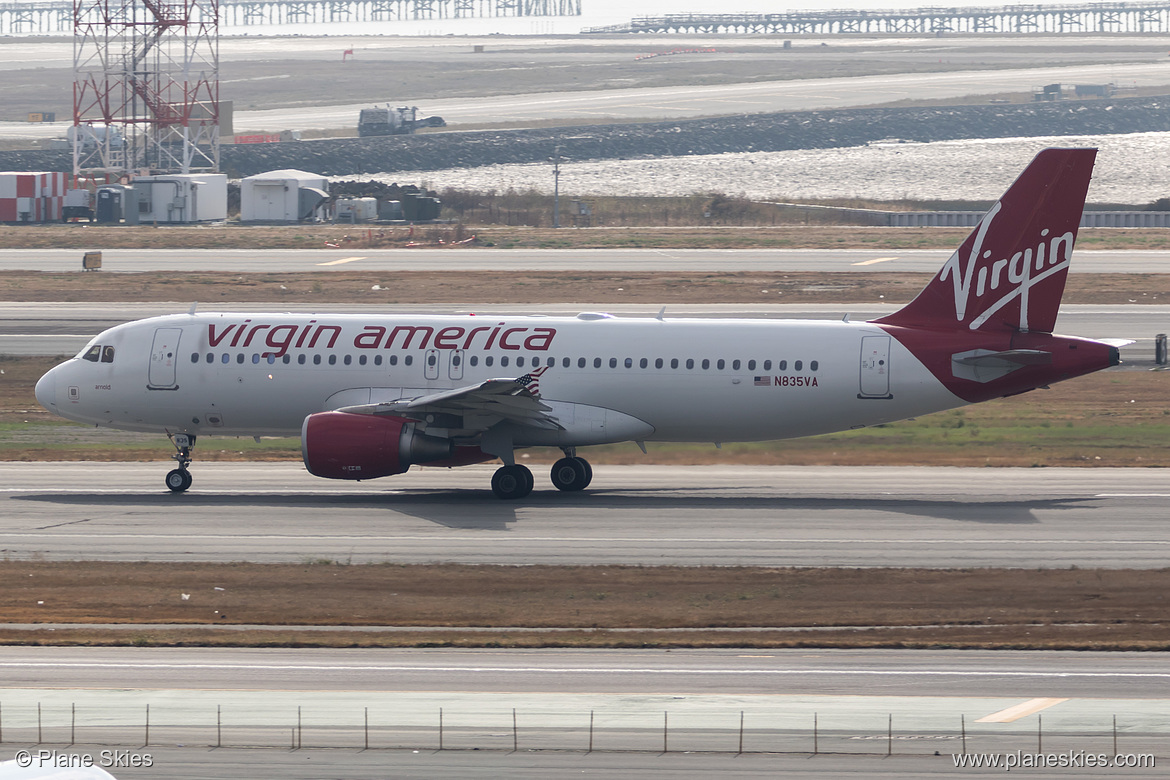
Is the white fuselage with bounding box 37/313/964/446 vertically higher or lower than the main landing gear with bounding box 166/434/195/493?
higher

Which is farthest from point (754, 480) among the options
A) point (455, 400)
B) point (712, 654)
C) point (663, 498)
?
point (712, 654)

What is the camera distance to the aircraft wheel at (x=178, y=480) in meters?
39.5

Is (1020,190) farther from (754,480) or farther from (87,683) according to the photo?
(87,683)

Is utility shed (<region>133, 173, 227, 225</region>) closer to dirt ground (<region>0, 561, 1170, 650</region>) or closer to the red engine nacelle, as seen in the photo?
the red engine nacelle

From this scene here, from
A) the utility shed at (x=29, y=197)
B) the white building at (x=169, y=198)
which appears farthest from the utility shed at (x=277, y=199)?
the utility shed at (x=29, y=197)

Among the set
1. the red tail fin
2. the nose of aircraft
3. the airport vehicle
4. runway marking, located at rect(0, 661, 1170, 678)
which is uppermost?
the airport vehicle

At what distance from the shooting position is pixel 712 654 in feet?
78.7

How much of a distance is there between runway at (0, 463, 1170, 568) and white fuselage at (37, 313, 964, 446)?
220cm

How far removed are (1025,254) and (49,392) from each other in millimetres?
27860

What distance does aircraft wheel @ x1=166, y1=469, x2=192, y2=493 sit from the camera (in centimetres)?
3950

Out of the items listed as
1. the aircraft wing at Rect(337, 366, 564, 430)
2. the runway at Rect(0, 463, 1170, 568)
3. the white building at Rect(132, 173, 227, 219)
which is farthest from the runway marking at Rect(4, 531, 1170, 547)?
the white building at Rect(132, 173, 227, 219)

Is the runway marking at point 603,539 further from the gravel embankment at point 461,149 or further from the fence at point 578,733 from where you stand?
the gravel embankment at point 461,149

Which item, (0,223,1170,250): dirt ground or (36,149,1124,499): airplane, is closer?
(36,149,1124,499): airplane

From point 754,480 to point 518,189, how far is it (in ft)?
392
